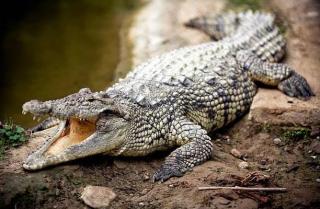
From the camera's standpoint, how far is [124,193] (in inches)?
170

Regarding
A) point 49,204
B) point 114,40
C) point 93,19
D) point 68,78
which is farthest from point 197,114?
point 93,19

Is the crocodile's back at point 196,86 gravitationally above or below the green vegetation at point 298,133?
above

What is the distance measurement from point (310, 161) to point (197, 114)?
45.9 inches

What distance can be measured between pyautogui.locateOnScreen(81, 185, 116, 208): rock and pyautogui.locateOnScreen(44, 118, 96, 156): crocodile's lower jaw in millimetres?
418

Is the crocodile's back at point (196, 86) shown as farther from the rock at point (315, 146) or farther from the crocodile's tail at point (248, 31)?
the rock at point (315, 146)

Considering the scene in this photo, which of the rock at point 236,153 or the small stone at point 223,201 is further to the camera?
the rock at point 236,153

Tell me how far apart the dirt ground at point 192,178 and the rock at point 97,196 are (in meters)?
0.05

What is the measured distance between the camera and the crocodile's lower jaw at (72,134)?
4.43 meters

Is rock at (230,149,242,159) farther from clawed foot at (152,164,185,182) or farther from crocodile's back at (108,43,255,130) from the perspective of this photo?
clawed foot at (152,164,185,182)

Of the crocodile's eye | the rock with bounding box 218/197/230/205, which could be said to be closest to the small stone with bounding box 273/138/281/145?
the crocodile's eye

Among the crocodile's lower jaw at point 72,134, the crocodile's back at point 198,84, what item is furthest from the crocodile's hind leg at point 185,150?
the crocodile's lower jaw at point 72,134

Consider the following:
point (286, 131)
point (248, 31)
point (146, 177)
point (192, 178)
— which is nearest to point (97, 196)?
point (146, 177)

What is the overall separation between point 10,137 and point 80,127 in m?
0.71

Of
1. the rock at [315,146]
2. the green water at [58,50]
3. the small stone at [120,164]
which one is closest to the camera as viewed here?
the small stone at [120,164]
